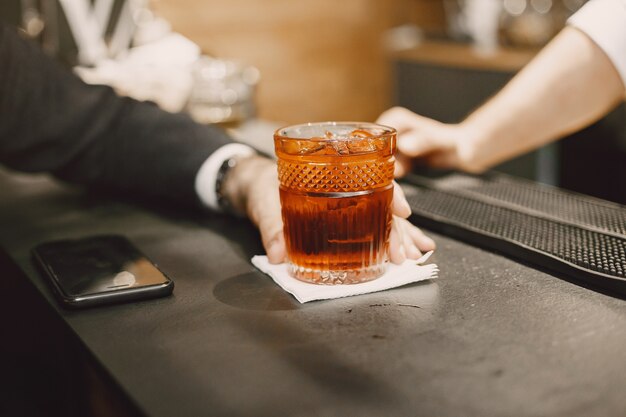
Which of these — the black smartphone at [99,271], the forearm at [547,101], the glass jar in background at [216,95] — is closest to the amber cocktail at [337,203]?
the black smartphone at [99,271]

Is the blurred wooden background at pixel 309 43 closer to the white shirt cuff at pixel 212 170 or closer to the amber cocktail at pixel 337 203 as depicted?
the white shirt cuff at pixel 212 170

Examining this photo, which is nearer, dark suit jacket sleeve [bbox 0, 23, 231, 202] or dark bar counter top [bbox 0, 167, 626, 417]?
dark bar counter top [bbox 0, 167, 626, 417]

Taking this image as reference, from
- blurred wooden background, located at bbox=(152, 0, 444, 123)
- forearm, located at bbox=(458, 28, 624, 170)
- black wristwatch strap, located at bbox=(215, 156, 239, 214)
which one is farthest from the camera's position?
blurred wooden background, located at bbox=(152, 0, 444, 123)

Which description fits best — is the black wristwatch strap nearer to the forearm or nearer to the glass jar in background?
the forearm

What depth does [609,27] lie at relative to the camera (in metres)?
1.15

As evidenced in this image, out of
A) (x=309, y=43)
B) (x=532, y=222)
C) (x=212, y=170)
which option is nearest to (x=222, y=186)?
(x=212, y=170)

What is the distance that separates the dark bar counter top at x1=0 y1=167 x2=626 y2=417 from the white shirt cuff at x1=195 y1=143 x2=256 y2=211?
0.21 m

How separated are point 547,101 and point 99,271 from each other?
2.80ft

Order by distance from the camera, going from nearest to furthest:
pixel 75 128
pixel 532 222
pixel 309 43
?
pixel 532 222 < pixel 75 128 < pixel 309 43

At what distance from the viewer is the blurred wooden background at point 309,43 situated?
3.32 metres

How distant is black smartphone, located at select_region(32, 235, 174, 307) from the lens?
77 centimetres

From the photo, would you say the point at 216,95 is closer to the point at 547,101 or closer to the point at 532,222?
the point at 547,101

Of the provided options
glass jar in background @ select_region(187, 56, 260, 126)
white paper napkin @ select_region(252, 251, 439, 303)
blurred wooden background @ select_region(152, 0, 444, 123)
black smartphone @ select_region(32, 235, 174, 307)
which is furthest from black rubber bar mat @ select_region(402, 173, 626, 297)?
blurred wooden background @ select_region(152, 0, 444, 123)

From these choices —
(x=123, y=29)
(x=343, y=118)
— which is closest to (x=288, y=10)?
(x=343, y=118)
